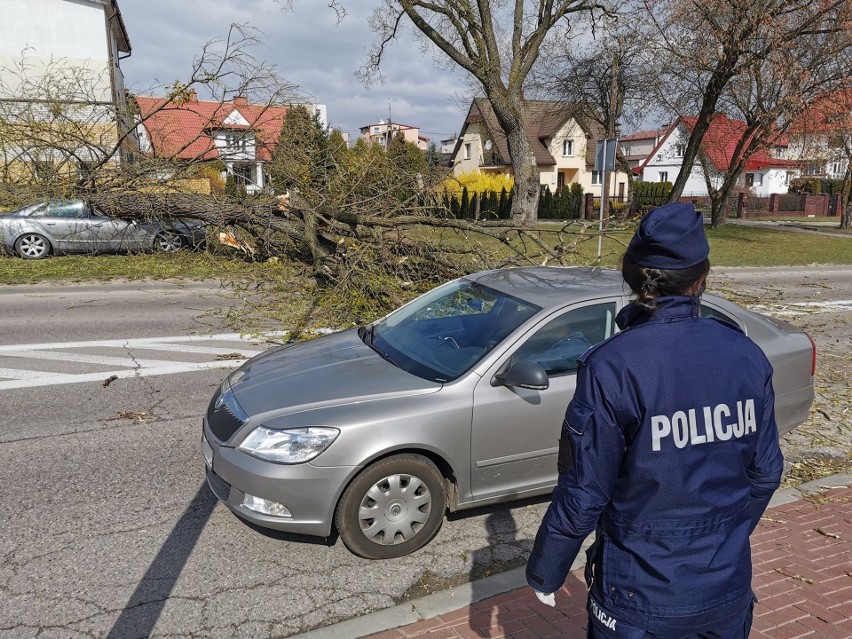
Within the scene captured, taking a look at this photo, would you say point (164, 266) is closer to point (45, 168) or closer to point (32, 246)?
point (45, 168)

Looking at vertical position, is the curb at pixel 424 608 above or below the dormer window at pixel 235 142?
below

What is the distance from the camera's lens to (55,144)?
13469mm

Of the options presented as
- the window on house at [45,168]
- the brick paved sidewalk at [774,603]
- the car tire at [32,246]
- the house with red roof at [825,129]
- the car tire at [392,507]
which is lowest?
the brick paved sidewalk at [774,603]

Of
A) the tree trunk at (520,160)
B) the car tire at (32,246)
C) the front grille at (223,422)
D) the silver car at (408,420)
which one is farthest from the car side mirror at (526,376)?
the tree trunk at (520,160)

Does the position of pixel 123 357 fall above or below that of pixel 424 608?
above

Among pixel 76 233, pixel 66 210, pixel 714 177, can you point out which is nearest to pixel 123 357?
pixel 66 210

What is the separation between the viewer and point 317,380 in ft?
13.4

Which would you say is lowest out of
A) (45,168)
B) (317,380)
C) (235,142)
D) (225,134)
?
(317,380)

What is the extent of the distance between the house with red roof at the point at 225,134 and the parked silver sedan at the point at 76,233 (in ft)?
5.27

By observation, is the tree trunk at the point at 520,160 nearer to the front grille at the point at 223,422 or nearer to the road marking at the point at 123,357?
the road marking at the point at 123,357

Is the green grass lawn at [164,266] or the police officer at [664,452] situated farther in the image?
the green grass lawn at [164,266]

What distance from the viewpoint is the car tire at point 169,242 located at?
15453 millimetres

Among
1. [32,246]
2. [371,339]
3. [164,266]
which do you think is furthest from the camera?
[32,246]

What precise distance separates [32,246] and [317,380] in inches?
556
